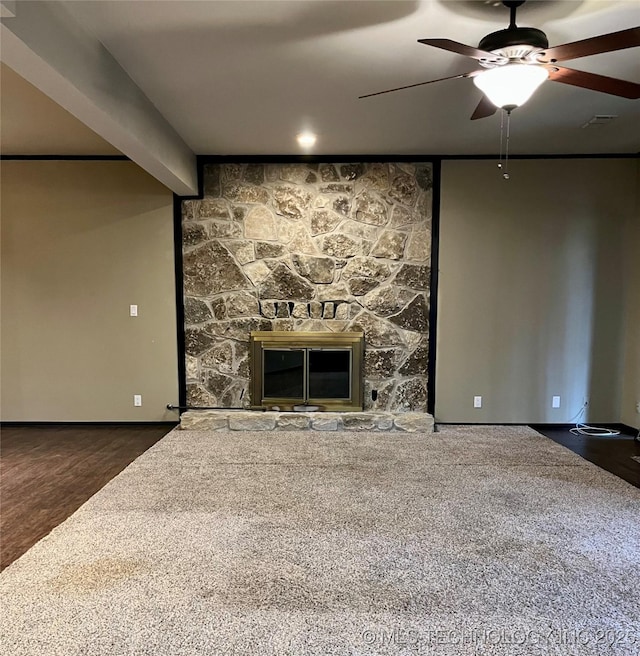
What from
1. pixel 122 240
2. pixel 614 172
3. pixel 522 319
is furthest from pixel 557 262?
pixel 122 240

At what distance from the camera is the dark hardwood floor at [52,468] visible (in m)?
2.62

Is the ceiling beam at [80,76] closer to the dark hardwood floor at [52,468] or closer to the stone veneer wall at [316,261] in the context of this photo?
the stone veneer wall at [316,261]

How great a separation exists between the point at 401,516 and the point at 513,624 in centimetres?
92

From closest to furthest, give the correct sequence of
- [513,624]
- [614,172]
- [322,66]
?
[513,624] → [322,66] → [614,172]

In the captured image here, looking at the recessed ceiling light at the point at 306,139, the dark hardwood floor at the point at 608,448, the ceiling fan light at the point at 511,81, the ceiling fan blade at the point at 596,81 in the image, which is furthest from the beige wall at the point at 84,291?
the dark hardwood floor at the point at 608,448

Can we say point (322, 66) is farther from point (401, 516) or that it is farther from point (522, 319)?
point (522, 319)

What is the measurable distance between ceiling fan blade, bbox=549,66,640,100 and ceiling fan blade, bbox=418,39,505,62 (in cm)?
29

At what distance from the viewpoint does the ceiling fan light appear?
2.03 m

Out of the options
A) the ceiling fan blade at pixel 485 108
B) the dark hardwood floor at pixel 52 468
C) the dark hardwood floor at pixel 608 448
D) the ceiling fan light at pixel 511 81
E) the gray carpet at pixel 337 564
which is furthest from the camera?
the dark hardwood floor at pixel 608 448

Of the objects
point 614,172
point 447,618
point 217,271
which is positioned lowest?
point 447,618

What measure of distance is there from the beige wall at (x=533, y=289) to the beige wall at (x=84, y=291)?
9.06 feet

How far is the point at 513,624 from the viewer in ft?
5.87

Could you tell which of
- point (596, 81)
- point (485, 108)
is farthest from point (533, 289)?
point (596, 81)

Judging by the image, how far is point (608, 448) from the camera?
157 inches
